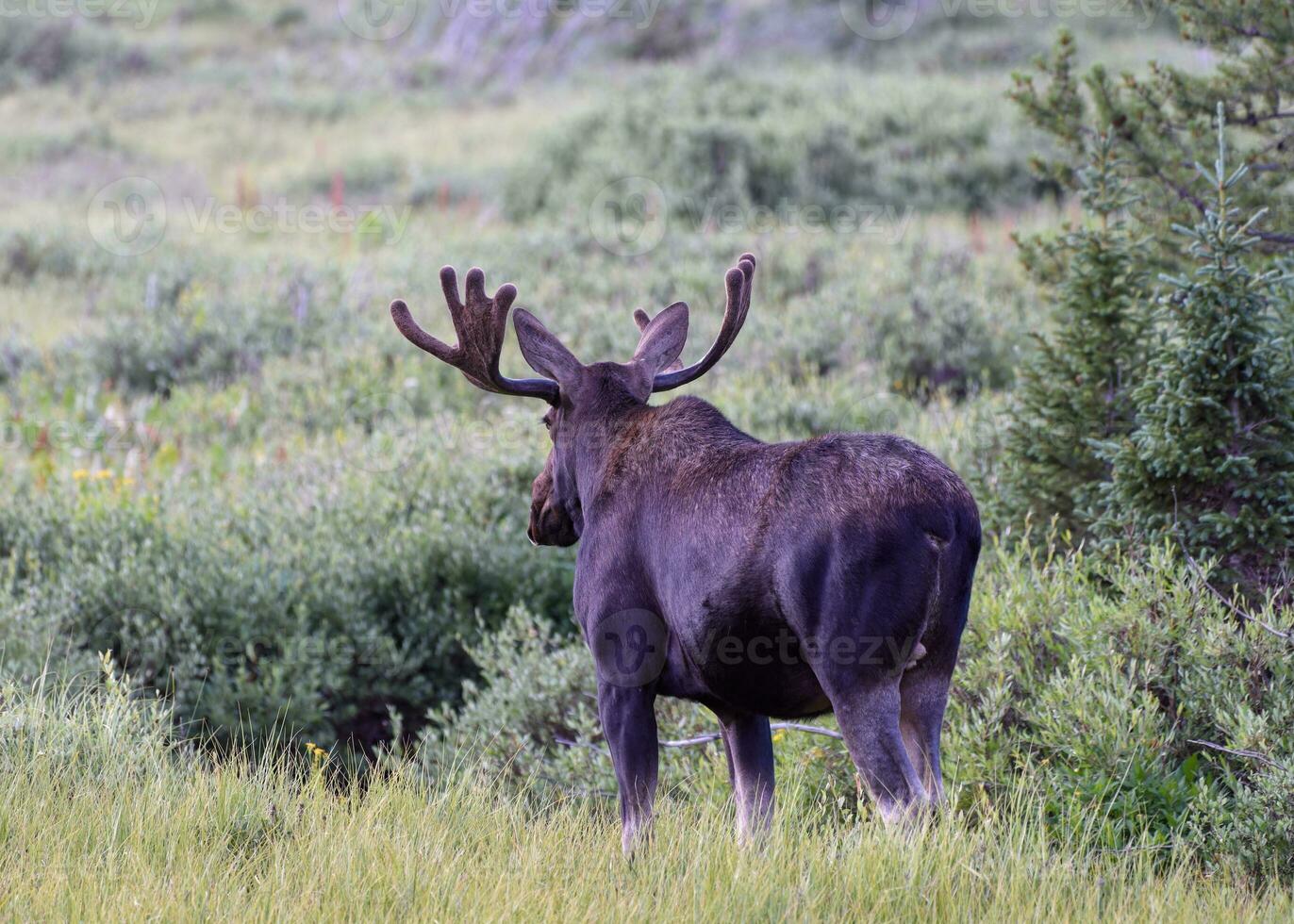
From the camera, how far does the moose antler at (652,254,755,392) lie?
489 cm

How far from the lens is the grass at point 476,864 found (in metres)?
3.58

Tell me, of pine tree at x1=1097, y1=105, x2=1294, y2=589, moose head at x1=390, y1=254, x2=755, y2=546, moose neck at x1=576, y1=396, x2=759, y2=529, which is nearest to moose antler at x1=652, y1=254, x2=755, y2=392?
moose head at x1=390, y1=254, x2=755, y2=546

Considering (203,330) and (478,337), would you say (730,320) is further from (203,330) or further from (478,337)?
(203,330)

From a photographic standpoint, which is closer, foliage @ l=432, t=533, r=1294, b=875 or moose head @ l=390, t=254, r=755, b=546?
foliage @ l=432, t=533, r=1294, b=875

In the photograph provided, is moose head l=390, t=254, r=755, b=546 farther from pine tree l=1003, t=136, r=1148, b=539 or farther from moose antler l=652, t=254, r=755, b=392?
pine tree l=1003, t=136, r=1148, b=539

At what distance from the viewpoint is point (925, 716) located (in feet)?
13.1

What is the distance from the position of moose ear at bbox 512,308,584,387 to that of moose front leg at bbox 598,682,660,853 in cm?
107

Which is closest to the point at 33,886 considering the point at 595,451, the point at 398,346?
the point at 595,451

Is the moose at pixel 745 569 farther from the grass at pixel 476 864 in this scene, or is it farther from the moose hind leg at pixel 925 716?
the grass at pixel 476 864

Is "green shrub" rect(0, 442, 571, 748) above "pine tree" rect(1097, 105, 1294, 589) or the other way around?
the other way around

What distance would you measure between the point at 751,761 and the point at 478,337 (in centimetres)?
167

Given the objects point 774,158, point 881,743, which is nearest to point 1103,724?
point 881,743

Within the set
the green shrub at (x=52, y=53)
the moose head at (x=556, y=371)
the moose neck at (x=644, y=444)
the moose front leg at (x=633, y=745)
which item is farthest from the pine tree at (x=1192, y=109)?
the green shrub at (x=52, y=53)

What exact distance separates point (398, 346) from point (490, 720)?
6.47 metres
